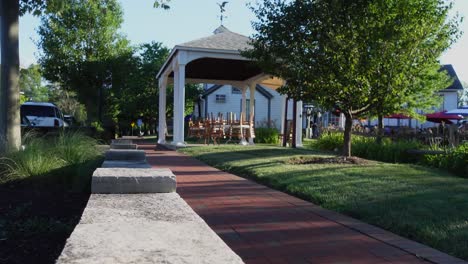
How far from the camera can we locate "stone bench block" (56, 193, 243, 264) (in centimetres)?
184

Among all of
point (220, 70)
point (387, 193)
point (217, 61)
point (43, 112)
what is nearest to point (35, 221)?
point (387, 193)

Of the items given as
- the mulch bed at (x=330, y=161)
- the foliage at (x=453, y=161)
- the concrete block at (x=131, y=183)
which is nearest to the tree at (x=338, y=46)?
the mulch bed at (x=330, y=161)

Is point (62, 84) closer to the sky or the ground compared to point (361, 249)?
closer to the sky

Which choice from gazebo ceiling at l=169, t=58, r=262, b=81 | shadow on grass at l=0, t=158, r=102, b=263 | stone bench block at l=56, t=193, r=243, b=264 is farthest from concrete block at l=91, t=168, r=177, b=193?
gazebo ceiling at l=169, t=58, r=262, b=81

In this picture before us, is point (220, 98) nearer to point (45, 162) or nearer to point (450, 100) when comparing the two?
point (450, 100)

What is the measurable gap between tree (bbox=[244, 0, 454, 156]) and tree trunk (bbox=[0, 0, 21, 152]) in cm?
537

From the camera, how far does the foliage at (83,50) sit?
26234 millimetres

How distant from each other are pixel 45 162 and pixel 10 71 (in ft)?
7.65

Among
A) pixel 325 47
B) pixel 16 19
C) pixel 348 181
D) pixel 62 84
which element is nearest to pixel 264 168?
pixel 348 181

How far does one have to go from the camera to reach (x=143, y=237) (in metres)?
2.18

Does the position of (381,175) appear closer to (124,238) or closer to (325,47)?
(325,47)

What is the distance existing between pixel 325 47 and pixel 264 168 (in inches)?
115

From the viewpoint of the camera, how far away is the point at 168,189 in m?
3.57

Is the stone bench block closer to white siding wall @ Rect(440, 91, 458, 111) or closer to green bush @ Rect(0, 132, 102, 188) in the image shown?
green bush @ Rect(0, 132, 102, 188)
